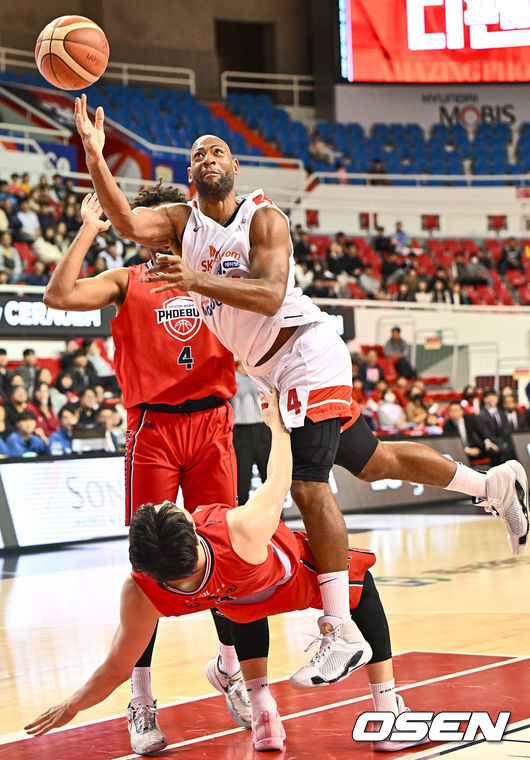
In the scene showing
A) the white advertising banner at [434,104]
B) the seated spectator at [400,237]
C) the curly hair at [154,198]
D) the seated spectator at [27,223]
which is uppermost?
the white advertising banner at [434,104]

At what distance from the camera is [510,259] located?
73.7 feet

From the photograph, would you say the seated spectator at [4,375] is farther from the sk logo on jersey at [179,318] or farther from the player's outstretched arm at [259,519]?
the player's outstretched arm at [259,519]

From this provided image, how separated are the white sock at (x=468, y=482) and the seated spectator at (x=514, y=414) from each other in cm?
1129

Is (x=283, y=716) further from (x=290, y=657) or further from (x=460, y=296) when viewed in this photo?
(x=460, y=296)

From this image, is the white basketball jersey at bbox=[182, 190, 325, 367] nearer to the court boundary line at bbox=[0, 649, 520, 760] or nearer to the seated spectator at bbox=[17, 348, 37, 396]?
the court boundary line at bbox=[0, 649, 520, 760]

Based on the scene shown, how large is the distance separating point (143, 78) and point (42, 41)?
17714 millimetres

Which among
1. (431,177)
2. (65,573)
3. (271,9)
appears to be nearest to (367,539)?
(65,573)

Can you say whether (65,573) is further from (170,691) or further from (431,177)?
(431,177)

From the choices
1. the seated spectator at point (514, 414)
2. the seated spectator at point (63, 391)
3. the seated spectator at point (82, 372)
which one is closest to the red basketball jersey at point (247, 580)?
the seated spectator at point (63, 391)

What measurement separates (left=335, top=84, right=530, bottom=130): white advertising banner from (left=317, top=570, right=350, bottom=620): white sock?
22.0 meters

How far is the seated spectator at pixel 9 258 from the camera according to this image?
48.7 ft

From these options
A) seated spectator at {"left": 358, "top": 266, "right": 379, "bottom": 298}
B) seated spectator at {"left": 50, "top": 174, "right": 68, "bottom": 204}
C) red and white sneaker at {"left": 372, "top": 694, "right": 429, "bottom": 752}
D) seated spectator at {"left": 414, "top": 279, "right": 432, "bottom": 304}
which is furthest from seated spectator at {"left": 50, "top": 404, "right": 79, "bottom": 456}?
seated spectator at {"left": 414, "top": 279, "right": 432, "bottom": 304}

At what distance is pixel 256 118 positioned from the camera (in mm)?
23859

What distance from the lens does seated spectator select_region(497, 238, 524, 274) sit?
22359 mm
